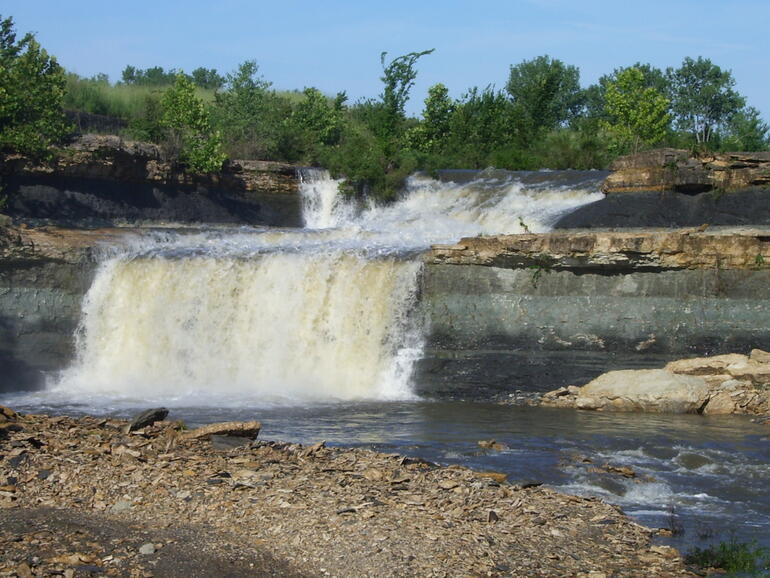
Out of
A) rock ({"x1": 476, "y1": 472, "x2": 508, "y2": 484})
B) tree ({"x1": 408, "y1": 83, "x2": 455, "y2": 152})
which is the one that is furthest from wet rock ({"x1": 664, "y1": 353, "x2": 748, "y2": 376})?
tree ({"x1": 408, "y1": 83, "x2": 455, "y2": 152})

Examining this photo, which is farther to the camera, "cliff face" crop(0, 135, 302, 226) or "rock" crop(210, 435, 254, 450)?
"cliff face" crop(0, 135, 302, 226)

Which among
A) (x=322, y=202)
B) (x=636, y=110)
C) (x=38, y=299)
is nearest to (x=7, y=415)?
(x=38, y=299)

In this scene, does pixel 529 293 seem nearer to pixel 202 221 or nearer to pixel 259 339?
pixel 259 339

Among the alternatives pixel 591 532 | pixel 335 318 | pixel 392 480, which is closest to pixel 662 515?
pixel 591 532

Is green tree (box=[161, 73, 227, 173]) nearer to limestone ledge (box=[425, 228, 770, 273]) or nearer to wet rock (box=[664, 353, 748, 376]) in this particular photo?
limestone ledge (box=[425, 228, 770, 273])

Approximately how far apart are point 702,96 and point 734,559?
50420 mm

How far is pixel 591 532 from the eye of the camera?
8414 mm

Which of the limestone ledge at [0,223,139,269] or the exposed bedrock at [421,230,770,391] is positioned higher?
the limestone ledge at [0,223,139,269]

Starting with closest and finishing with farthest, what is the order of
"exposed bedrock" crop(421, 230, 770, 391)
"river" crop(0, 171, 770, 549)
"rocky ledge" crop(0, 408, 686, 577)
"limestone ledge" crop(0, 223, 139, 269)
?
"rocky ledge" crop(0, 408, 686, 577) < "river" crop(0, 171, 770, 549) < "exposed bedrock" crop(421, 230, 770, 391) < "limestone ledge" crop(0, 223, 139, 269)

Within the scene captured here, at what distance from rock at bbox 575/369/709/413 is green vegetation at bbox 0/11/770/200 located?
22.7 feet

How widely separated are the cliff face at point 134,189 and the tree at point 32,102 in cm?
50

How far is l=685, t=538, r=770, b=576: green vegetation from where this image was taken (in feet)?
25.4

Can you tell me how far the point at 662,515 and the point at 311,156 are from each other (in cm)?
2418

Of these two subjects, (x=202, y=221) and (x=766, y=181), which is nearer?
(x=766, y=181)
